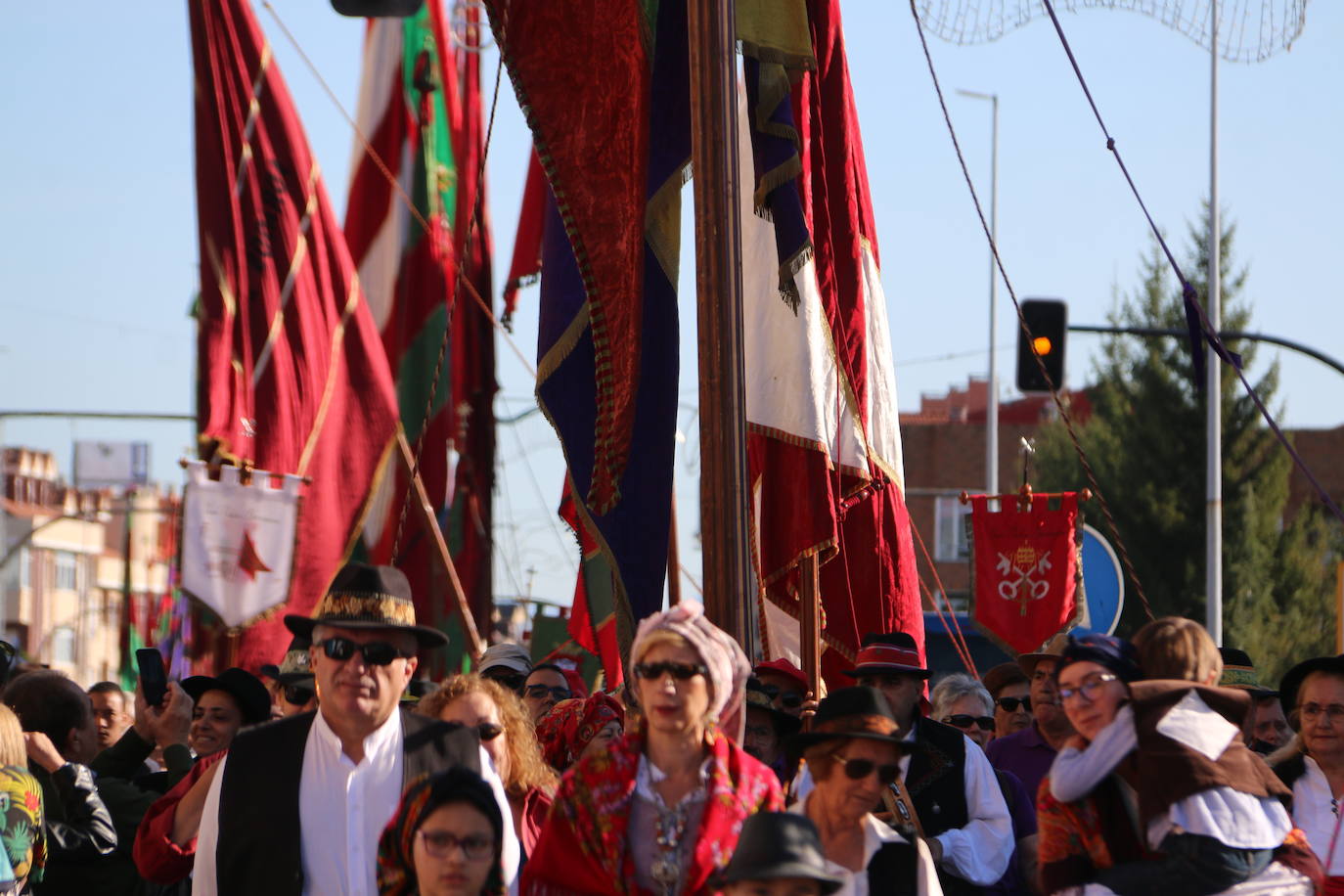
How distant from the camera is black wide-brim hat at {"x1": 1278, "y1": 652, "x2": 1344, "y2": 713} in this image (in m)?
5.68

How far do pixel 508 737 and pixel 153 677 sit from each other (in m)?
1.21

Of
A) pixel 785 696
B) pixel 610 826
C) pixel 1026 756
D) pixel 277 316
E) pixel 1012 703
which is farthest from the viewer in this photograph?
pixel 277 316

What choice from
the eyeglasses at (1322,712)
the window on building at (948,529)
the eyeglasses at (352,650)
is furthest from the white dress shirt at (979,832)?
the window on building at (948,529)

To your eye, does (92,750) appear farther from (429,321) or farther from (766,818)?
(429,321)

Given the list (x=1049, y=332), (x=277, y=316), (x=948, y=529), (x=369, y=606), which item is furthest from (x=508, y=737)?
(x=948, y=529)

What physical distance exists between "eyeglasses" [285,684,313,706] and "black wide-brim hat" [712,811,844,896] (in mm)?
2552

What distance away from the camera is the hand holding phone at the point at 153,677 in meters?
6.15

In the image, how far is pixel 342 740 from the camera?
4.88 metres

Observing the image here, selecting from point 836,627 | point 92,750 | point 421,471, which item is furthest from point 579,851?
point 421,471

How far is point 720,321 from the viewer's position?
20.6ft

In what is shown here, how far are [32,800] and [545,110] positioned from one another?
11.1 ft

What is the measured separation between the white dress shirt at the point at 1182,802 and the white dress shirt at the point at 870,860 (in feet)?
1.57

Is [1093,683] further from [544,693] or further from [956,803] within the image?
[544,693]

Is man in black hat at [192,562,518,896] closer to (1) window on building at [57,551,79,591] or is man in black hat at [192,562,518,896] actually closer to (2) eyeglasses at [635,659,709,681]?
(2) eyeglasses at [635,659,709,681]
